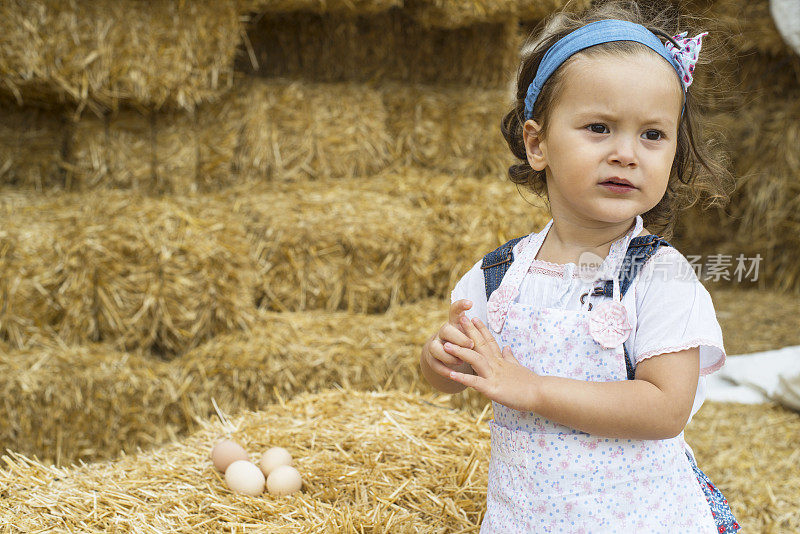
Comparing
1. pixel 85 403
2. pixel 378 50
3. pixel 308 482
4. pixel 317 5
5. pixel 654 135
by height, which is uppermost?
pixel 317 5


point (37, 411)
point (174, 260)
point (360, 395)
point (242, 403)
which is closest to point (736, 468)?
point (360, 395)

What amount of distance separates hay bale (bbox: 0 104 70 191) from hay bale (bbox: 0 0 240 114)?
13.7 inches

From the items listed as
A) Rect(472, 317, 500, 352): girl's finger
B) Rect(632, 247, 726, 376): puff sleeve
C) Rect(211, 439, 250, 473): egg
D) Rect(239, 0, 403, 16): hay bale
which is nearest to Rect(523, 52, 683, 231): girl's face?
Rect(632, 247, 726, 376): puff sleeve

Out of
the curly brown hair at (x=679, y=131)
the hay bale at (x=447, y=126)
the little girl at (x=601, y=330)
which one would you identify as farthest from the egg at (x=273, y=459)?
the hay bale at (x=447, y=126)

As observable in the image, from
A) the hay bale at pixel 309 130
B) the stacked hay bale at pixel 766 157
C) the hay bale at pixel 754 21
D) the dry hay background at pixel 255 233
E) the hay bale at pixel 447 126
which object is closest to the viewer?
the dry hay background at pixel 255 233

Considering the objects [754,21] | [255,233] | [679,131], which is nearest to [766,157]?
[754,21]

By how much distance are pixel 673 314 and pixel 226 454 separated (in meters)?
1.19

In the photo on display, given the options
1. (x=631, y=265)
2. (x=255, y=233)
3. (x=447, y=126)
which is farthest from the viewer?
(x=447, y=126)

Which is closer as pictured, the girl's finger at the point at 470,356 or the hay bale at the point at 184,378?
the girl's finger at the point at 470,356

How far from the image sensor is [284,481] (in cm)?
173

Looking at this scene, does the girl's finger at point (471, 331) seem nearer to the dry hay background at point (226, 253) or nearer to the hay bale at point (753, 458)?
the hay bale at point (753, 458)

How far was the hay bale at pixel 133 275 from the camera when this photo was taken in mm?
2785

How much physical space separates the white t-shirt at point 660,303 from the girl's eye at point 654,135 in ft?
0.60

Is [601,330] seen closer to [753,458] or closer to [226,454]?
[226,454]
